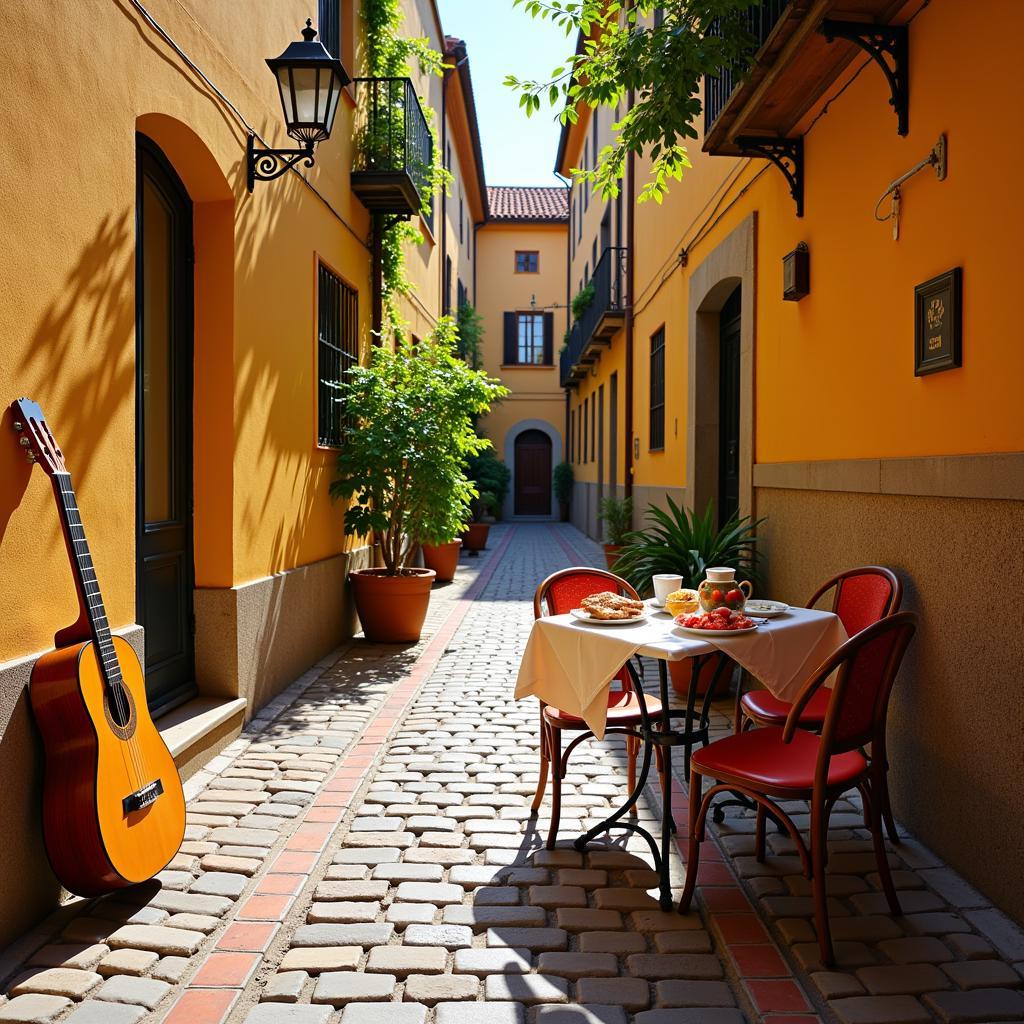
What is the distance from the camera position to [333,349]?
817 centimetres

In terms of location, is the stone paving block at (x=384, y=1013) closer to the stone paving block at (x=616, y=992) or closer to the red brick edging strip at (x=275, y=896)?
the red brick edging strip at (x=275, y=896)

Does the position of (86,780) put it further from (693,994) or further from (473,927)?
(693,994)

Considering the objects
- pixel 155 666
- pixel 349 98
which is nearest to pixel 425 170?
pixel 349 98

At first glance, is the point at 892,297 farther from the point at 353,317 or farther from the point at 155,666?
the point at 353,317

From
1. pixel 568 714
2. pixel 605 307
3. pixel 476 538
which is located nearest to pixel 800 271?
pixel 568 714

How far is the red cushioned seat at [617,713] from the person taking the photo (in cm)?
377

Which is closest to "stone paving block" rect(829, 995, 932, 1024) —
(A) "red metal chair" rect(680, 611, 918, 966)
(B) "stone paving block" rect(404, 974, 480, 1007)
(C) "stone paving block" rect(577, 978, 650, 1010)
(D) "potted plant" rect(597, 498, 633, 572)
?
(A) "red metal chair" rect(680, 611, 918, 966)

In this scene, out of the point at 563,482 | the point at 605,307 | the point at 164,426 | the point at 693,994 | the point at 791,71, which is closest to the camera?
the point at 693,994

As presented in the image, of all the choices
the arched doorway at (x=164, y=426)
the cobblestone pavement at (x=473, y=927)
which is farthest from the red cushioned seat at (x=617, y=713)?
the arched doorway at (x=164, y=426)

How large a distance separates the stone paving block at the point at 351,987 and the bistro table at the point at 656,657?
3.38 feet

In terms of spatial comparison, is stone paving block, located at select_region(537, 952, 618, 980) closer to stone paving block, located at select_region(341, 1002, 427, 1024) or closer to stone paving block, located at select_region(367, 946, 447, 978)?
stone paving block, located at select_region(367, 946, 447, 978)

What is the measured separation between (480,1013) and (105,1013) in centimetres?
103

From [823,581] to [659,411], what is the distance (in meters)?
6.43

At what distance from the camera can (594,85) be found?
4.93m
